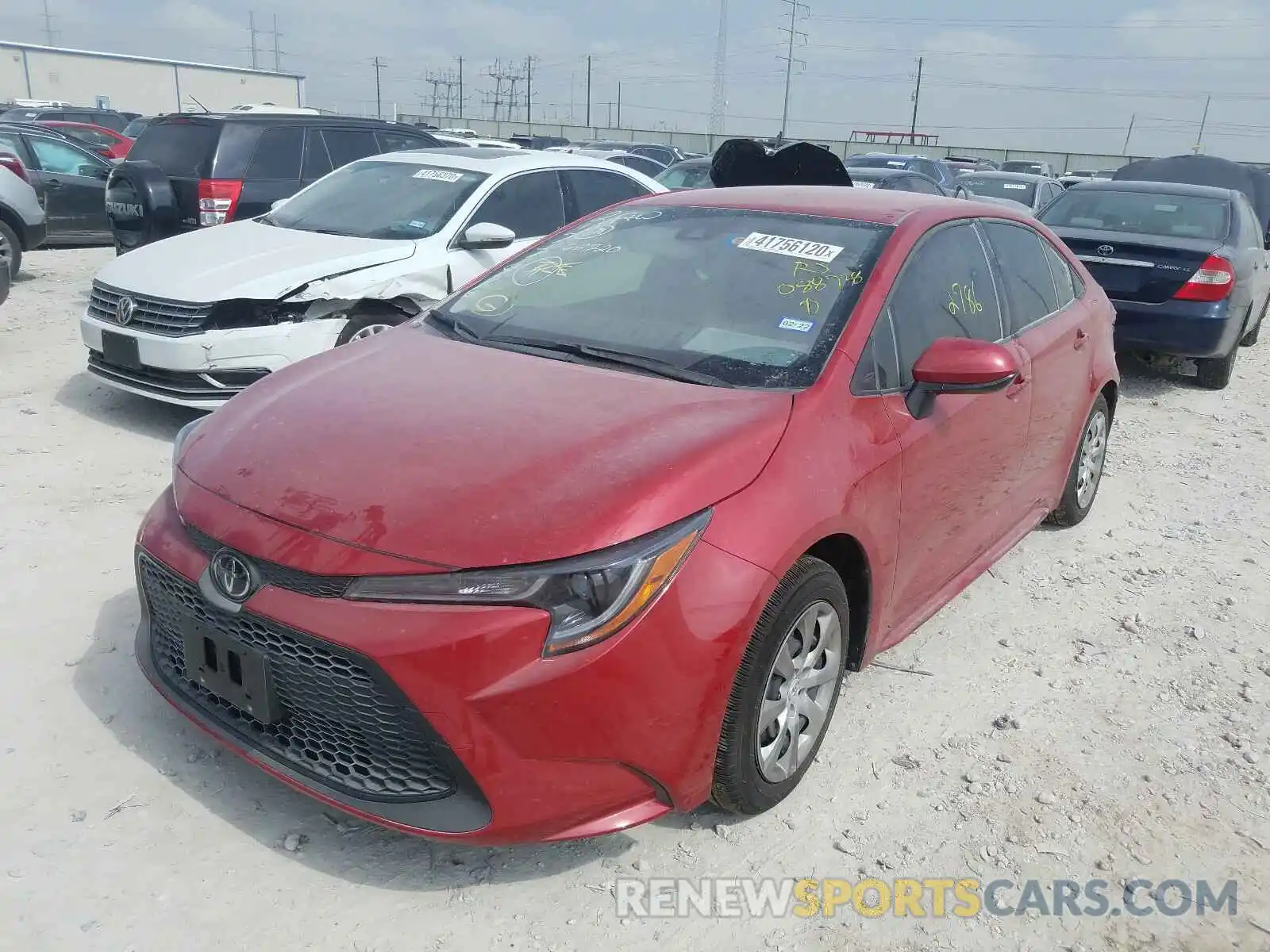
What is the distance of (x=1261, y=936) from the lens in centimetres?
250

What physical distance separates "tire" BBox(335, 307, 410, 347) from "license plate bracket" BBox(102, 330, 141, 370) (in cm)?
102

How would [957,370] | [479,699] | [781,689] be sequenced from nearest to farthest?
[479,699], [781,689], [957,370]

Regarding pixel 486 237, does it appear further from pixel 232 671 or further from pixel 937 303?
pixel 232 671

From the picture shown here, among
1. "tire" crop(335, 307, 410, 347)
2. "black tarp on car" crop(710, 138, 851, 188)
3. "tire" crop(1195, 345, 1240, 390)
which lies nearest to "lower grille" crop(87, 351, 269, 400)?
"tire" crop(335, 307, 410, 347)

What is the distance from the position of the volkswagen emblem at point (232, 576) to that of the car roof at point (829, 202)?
2.16m

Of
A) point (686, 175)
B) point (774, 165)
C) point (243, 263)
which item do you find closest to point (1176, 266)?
point (774, 165)

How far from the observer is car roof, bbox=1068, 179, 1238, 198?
8.41 m

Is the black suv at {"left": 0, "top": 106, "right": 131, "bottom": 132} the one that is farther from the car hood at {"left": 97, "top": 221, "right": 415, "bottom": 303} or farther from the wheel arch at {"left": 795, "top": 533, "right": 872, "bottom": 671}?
the wheel arch at {"left": 795, "top": 533, "right": 872, "bottom": 671}

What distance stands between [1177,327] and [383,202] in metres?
5.74

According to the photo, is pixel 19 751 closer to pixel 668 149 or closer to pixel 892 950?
pixel 892 950

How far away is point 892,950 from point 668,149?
79.0ft

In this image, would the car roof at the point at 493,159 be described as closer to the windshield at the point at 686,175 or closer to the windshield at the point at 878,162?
the windshield at the point at 686,175

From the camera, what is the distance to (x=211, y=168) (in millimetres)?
7688

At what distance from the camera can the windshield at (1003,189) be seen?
47.1ft
